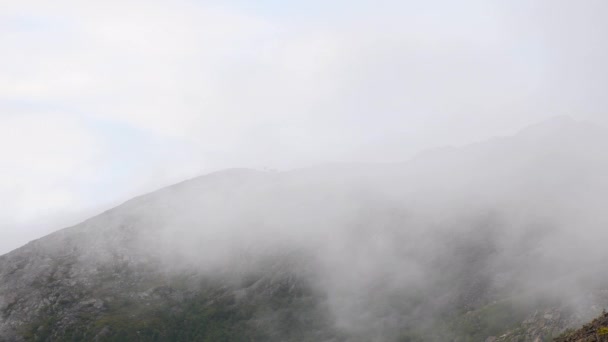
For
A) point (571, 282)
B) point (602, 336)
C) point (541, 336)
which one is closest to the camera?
point (602, 336)

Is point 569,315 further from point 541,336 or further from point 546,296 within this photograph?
point 546,296

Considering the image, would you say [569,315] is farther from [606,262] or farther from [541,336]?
[606,262]

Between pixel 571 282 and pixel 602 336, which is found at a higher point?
pixel 602 336

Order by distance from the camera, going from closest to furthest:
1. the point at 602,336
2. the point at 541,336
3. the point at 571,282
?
the point at 602,336 < the point at 541,336 < the point at 571,282

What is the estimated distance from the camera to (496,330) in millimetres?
199250

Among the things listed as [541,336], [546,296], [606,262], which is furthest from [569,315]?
[606,262]

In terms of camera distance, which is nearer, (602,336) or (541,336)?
(602,336)

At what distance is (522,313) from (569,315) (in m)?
30.4

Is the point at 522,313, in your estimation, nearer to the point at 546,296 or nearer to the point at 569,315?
the point at 546,296

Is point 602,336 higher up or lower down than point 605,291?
higher up

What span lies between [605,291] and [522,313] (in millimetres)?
34581

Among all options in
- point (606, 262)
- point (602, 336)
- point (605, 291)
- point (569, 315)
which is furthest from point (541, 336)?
point (602, 336)

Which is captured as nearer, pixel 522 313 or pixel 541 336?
pixel 541 336

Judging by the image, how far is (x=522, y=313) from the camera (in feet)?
650
